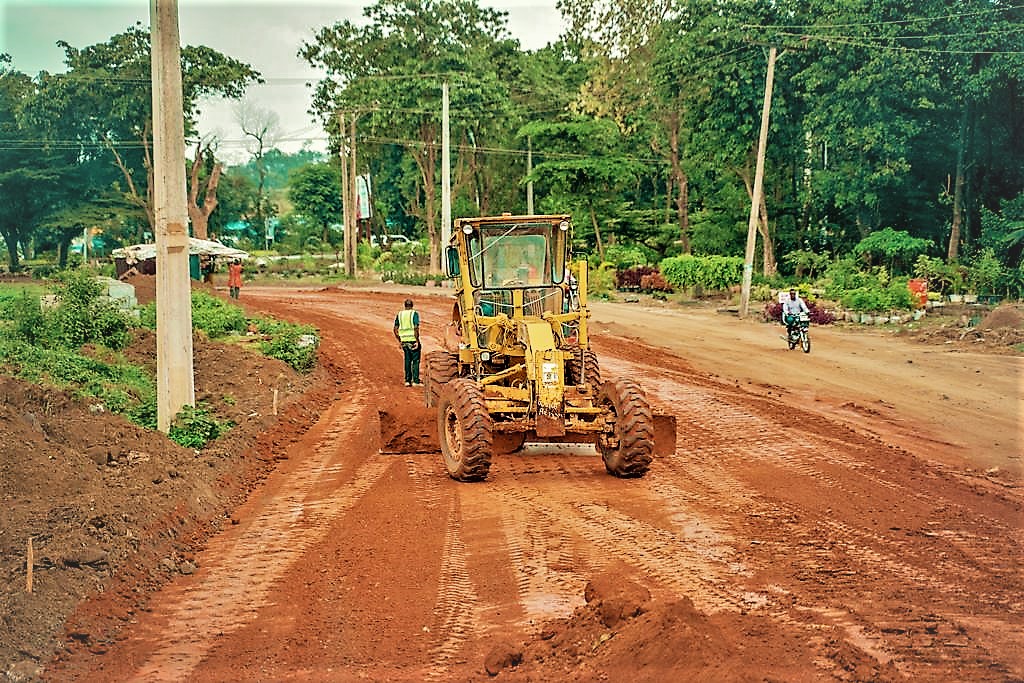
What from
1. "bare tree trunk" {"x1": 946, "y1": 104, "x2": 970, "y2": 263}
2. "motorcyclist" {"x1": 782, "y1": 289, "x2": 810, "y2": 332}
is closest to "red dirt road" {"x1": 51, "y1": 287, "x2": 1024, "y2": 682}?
"motorcyclist" {"x1": 782, "y1": 289, "x2": 810, "y2": 332}

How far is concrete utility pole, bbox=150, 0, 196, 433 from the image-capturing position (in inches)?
505

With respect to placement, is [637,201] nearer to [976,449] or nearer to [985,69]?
[985,69]

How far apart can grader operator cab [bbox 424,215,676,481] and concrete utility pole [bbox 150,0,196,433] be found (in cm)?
316

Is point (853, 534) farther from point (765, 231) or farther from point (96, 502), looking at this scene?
point (765, 231)

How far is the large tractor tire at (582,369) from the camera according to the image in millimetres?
12806

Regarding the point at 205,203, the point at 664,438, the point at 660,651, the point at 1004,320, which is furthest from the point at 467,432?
the point at 205,203

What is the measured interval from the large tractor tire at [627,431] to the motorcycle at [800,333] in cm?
1350

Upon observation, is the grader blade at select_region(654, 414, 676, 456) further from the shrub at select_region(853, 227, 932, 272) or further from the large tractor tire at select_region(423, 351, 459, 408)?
the shrub at select_region(853, 227, 932, 272)

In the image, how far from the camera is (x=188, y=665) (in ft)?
22.1

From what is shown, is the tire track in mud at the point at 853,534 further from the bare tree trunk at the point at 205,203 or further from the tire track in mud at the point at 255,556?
the bare tree trunk at the point at 205,203

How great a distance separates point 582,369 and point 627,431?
151 centimetres

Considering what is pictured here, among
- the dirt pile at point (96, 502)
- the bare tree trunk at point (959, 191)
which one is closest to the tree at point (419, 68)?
the bare tree trunk at point (959, 191)

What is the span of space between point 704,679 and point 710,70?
36.3 meters

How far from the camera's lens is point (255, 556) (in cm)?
918
